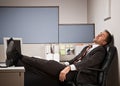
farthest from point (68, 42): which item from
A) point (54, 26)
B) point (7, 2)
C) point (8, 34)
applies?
point (7, 2)

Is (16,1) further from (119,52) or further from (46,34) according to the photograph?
(119,52)

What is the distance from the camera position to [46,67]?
2.89 m

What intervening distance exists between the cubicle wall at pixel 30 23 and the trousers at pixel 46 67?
3.15 ft

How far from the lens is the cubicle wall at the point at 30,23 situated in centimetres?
401

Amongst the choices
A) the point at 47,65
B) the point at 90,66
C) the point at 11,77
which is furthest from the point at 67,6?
the point at 11,77

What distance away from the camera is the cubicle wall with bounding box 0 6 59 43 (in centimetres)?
401

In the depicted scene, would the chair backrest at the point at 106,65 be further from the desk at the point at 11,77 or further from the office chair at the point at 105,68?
the desk at the point at 11,77

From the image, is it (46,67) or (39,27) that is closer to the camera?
(46,67)

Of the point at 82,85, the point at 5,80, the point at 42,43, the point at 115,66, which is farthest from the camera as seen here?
the point at 42,43

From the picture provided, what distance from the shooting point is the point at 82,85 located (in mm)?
2680

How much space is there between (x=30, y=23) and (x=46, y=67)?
135 centimetres

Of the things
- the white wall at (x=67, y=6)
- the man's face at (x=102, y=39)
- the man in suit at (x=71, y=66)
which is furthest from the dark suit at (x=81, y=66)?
the white wall at (x=67, y=6)

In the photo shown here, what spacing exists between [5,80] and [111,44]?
1.47 metres

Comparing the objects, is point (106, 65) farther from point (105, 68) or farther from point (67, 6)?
point (67, 6)
